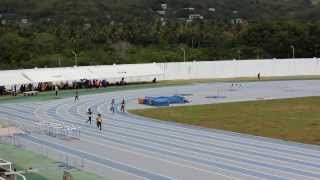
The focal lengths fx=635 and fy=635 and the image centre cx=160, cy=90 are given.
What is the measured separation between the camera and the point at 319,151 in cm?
2122

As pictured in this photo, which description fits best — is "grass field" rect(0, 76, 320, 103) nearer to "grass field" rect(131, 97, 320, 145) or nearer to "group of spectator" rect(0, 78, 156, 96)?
"group of spectator" rect(0, 78, 156, 96)

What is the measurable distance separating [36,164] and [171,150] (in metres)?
5.04

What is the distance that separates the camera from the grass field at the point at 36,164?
17.6m

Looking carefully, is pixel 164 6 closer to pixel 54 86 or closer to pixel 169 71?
pixel 169 71

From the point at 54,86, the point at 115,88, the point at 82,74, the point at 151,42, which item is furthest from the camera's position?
the point at 151,42

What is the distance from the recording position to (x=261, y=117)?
3134 cm

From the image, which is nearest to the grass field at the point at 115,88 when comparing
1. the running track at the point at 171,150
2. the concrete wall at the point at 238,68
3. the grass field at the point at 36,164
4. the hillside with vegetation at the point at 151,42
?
the concrete wall at the point at 238,68

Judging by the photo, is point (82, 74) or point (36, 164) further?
point (82, 74)

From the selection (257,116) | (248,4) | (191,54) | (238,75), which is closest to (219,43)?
(191,54)

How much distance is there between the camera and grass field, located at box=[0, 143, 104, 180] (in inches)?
691

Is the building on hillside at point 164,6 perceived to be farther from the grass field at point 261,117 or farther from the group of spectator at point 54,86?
the grass field at point 261,117

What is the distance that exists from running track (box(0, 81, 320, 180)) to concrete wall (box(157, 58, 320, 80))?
26.3 m

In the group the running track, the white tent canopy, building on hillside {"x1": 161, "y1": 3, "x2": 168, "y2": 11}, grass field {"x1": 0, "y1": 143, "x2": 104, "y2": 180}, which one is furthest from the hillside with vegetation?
building on hillside {"x1": 161, "y1": 3, "x2": 168, "y2": 11}

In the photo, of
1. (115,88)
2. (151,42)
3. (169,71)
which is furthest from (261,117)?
(151,42)
